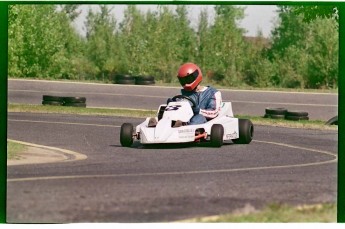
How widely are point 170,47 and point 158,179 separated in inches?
307

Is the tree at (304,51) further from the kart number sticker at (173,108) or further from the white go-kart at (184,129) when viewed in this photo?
the kart number sticker at (173,108)

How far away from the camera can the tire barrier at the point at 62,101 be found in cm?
2252

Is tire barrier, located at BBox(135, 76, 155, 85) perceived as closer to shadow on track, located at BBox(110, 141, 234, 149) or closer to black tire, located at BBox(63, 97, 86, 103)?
black tire, located at BBox(63, 97, 86, 103)

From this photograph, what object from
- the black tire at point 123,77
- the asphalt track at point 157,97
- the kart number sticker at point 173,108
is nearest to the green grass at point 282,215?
the kart number sticker at point 173,108

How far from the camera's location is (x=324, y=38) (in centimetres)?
1869

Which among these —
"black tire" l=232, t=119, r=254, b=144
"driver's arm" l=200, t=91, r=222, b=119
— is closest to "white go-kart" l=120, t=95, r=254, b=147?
"black tire" l=232, t=119, r=254, b=144

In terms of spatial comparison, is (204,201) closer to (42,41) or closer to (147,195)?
(147,195)

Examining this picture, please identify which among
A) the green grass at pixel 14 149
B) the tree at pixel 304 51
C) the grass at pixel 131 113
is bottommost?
the green grass at pixel 14 149

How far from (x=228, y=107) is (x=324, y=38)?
211cm

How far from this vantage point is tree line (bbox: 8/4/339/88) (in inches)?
706

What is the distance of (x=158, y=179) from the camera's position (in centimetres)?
1438

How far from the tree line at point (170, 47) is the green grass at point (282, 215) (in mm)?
4230

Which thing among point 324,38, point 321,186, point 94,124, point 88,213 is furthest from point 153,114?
point 88,213

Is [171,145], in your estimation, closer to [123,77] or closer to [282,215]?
[123,77]
